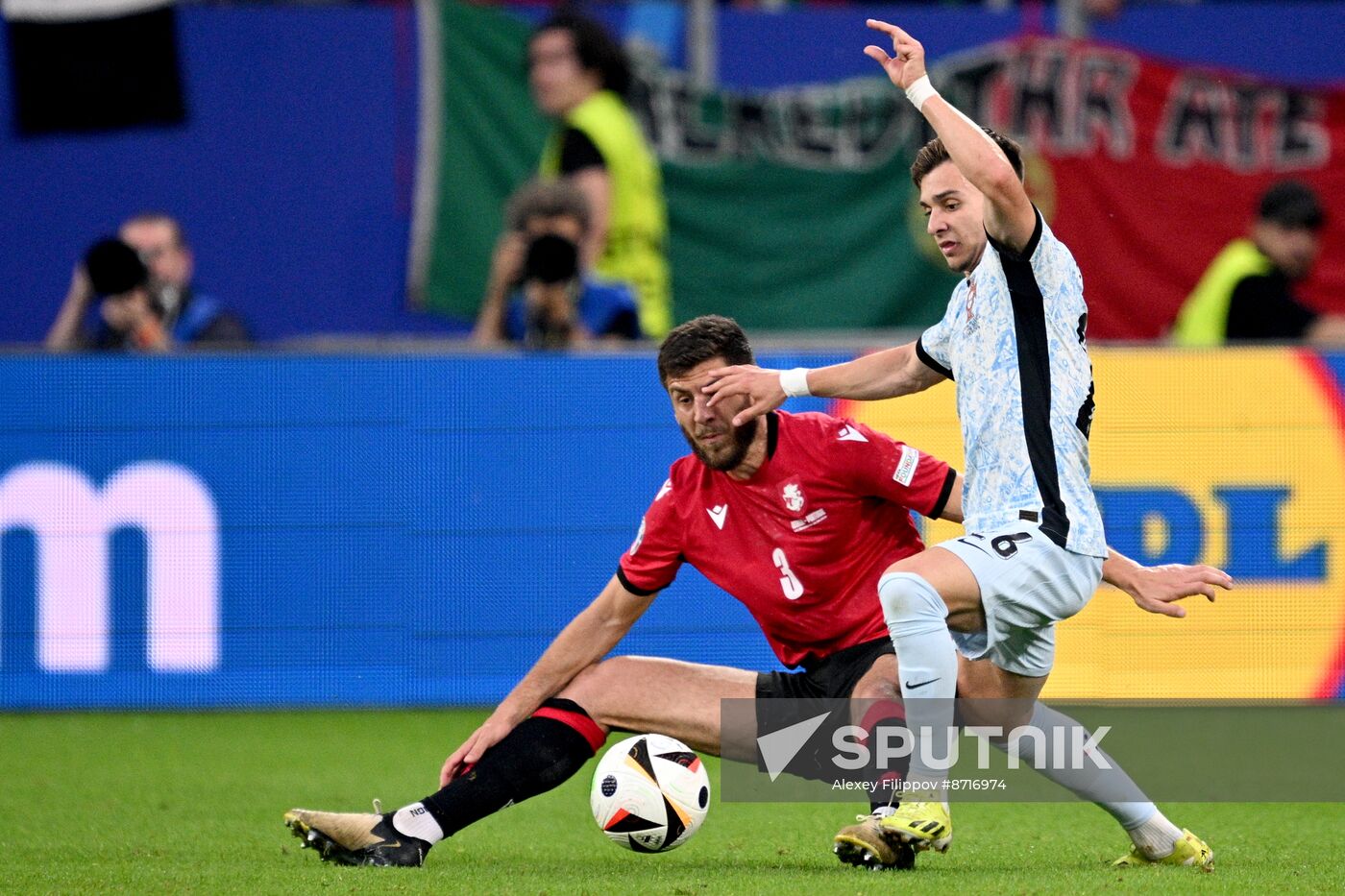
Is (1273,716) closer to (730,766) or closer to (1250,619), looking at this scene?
(1250,619)

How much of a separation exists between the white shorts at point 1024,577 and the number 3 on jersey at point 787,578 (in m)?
0.58

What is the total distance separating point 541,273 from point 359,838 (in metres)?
4.35

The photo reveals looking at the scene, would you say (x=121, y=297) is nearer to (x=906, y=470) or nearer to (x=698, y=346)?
(x=698, y=346)

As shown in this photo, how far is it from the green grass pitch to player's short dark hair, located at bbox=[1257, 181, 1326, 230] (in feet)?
11.6

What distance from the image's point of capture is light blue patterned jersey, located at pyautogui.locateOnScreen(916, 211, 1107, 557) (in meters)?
4.55

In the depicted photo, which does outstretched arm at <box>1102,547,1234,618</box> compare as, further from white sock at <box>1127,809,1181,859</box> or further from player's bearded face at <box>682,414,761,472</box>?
player's bearded face at <box>682,414,761,472</box>

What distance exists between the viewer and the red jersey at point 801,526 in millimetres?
5121

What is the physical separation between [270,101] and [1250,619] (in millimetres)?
6617

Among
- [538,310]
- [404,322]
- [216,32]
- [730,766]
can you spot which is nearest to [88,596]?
[538,310]

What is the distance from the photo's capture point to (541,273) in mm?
8844

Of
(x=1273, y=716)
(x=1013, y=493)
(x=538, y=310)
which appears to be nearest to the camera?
(x=1013, y=493)

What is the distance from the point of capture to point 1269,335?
900cm

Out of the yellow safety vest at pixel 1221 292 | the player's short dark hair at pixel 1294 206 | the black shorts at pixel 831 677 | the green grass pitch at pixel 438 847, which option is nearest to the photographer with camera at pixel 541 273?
the green grass pitch at pixel 438 847

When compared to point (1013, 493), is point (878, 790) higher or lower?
lower
